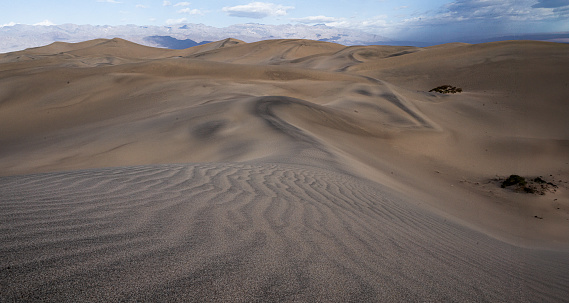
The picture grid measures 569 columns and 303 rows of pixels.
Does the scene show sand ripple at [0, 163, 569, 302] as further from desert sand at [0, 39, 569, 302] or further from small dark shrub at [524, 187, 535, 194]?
small dark shrub at [524, 187, 535, 194]

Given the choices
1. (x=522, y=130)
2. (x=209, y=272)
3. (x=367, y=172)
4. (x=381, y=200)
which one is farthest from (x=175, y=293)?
(x=522, y=130)

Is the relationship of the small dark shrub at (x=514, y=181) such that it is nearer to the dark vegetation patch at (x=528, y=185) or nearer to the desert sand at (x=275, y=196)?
the dark vegetation patch at (x=528, y=185)

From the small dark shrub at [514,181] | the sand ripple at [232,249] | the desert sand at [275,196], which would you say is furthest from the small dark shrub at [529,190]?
the sand ripple at [232,249]

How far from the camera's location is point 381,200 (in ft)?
17.2

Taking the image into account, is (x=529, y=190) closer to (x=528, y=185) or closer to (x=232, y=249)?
(x=528, y=185)

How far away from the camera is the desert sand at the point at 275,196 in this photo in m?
2.04

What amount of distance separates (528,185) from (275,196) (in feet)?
27.2

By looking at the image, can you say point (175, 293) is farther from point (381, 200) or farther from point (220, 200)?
point (381, 200)

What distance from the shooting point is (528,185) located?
9.24 m

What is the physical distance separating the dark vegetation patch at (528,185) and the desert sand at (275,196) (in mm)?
213

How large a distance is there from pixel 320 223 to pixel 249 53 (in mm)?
68435

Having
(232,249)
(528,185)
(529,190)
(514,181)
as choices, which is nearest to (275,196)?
(232,249)

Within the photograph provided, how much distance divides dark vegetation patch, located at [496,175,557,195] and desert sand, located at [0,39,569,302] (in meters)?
0.21

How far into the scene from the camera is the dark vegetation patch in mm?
8960
